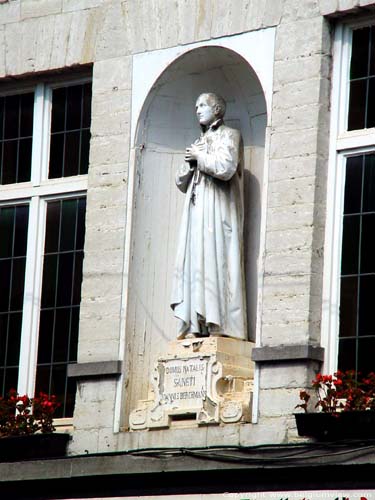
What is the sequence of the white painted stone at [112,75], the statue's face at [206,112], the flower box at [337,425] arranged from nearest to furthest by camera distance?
the flower box at [337,425], the statue's face at [206,112], the white painted stone at [112,75]

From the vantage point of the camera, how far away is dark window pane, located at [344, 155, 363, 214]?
16453mm

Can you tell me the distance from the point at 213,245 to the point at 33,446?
2.32 m

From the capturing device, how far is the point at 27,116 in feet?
61.6

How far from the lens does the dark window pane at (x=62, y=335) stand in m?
18.0

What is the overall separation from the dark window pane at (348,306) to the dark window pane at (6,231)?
3691mm

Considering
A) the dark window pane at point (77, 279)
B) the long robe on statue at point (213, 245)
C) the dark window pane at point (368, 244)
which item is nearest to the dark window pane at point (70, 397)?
the dark window pane at point (77, 279)

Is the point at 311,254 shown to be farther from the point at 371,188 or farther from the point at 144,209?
the point at 144,209

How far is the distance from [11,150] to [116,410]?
9.91 feet

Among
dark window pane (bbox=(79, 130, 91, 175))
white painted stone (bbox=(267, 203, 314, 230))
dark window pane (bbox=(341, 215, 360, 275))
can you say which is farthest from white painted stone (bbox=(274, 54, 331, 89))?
dark window pane (bbox=(79, 130, 91, 175))

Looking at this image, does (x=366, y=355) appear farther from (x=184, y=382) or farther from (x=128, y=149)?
(x=128, y=149)

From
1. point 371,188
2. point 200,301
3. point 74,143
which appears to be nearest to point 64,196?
point 74,143

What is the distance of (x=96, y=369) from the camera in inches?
680

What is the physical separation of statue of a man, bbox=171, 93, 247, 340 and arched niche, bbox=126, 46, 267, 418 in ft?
0.86

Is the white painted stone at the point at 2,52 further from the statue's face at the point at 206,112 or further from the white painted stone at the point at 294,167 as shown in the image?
the white painted stone at the point at 294,167
